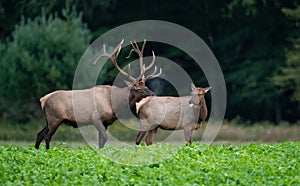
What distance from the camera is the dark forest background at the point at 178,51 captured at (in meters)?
32.4

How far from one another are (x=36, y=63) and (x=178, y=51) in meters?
10.8

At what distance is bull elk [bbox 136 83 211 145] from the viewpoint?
1878 centimetres

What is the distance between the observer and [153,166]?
1408 cm

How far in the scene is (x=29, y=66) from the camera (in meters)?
31.8

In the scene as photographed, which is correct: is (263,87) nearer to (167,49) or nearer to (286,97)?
(286,97)

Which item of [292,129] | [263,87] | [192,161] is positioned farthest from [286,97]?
[192,161]

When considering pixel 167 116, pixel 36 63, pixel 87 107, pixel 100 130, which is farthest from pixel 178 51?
pixel 100 130

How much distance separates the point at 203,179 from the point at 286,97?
88.2 feet

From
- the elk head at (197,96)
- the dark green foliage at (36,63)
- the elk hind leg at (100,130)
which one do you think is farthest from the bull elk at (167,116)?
the dark green foliage at (36,63)

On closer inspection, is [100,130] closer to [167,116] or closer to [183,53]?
[167,116]

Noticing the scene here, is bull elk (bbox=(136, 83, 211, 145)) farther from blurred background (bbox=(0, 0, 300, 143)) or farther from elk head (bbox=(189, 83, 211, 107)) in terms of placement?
blurred background (bbox=(0, 0, 300, 143))

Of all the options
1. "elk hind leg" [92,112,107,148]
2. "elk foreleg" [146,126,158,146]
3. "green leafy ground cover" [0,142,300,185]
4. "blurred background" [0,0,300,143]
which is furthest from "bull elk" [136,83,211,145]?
"blurred background" [0,0,300,143]

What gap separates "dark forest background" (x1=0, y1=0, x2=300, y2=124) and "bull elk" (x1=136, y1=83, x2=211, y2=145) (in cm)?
1302

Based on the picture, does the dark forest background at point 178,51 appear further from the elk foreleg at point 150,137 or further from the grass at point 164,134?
the elk foreleg at point 150,137
